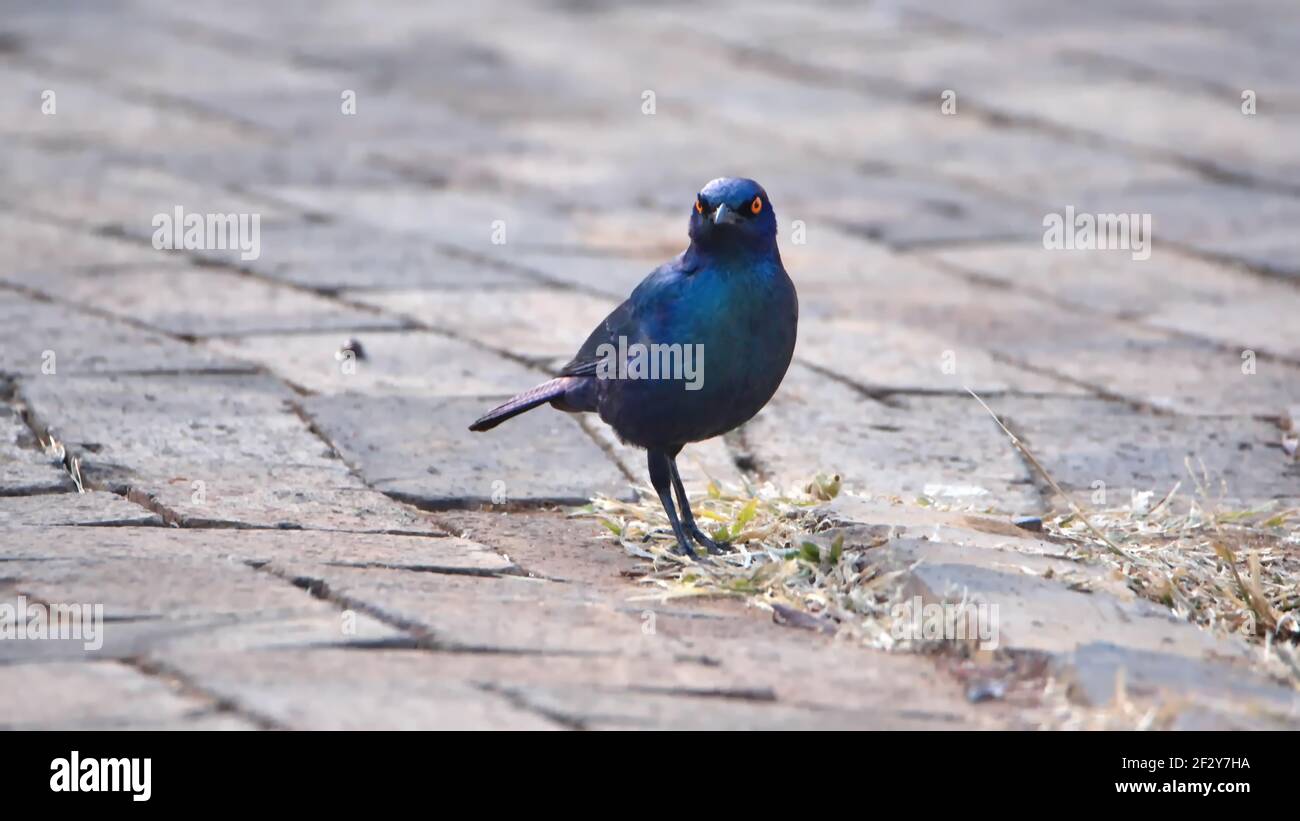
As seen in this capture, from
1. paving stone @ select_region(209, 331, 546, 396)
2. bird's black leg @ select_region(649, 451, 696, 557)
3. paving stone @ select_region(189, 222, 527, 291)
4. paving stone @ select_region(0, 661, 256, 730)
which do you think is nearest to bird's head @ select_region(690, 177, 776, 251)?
bird's black leg @ select_region(649, 451, 696, 557)

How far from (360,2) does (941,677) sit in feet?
34.1

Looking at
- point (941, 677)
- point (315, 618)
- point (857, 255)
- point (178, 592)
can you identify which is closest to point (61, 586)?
point (178, 592)

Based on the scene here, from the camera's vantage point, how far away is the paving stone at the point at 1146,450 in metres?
4.95

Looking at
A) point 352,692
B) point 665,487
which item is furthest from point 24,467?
point 352,692

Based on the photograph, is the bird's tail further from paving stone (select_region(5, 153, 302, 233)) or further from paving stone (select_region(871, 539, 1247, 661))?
paving stone (select_region(5, 153, 302, 233))

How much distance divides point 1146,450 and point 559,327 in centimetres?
209

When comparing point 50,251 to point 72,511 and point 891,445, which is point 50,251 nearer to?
point 72,511

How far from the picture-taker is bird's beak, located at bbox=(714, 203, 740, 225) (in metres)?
3.90

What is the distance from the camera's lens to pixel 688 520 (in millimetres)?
4242

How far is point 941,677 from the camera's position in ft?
11.0

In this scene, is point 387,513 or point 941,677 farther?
point 387,513
